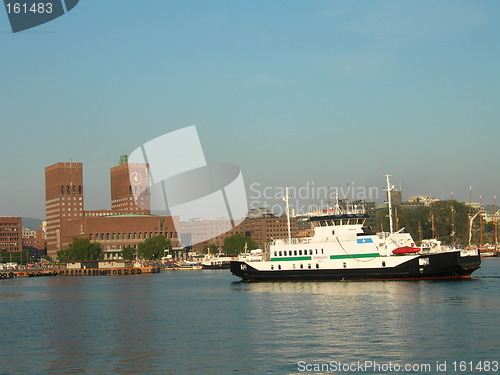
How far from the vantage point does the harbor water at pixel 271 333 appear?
3550 cm

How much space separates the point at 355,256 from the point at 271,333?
33644 mm

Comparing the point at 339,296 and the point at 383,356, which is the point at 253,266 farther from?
the point at 383,356

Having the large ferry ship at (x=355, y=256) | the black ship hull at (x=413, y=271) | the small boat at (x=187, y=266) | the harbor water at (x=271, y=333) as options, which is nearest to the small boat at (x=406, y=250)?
the large ferry ship at (x=355, y=256)

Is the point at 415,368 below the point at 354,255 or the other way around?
below

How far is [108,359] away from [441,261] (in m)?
44.1

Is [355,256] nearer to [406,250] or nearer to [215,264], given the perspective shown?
[406,250]

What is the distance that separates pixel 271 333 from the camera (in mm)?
44344

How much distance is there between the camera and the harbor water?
116 feet

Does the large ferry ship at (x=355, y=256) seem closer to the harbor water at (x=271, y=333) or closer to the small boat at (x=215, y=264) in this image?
the harbor water at (x=271, y=333)

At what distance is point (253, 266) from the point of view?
83.8 metres

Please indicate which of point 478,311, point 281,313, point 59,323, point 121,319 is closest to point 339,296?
point 281,313

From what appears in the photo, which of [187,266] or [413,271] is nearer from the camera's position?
[413,271]

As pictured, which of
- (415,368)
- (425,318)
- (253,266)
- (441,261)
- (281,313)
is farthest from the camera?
(253,266)

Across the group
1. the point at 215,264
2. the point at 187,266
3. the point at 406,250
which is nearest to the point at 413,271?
the point at 406,250
